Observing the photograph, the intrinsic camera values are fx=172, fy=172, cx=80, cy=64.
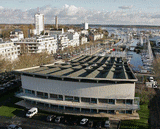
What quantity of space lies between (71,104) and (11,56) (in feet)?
63.7

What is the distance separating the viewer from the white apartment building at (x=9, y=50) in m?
25.3

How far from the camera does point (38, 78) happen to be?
1111 centimetres

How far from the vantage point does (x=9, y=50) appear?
2644 centimetres

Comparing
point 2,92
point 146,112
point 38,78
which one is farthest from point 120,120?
point 2,92

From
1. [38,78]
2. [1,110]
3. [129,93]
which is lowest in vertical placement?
[1,110]

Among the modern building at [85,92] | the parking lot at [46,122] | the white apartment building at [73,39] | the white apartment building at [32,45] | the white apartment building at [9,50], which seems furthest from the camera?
the white apartment building at [73,39]

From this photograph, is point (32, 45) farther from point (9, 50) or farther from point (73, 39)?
point (73, 39)

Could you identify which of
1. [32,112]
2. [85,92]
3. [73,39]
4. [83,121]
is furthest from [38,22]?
[83,121]

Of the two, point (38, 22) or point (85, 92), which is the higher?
point (38, 22)

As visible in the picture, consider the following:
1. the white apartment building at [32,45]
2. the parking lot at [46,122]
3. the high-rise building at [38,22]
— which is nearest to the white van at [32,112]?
the parking lot at [46,122]

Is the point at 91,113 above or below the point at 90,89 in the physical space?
below

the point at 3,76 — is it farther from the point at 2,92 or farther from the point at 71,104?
the point at 71,104

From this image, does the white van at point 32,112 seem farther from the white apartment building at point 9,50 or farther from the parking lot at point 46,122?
the white apartment building at point 9,50

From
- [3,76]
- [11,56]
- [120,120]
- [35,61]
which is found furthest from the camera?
[11,56]
